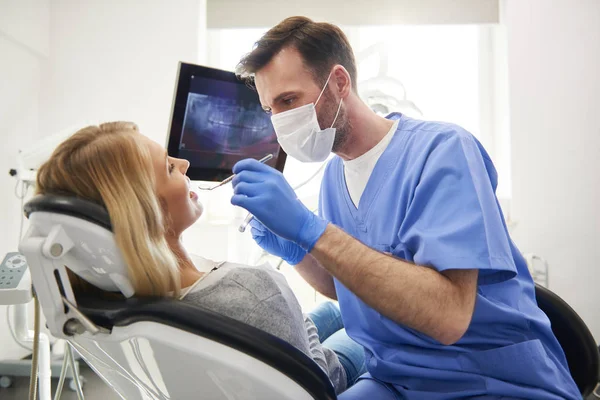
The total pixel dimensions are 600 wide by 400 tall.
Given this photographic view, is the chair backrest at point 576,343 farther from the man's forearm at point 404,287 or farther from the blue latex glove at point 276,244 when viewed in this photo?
the blue latex glove at point 276,244

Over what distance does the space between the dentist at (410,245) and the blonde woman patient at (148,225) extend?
14 cm

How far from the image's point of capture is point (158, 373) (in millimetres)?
733

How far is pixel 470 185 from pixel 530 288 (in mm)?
349

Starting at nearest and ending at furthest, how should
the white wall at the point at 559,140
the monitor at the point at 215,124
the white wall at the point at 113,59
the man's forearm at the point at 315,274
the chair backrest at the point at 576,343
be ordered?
1. the chair backrest at the point at 576,343
2. the man's forearm at the point at 315,274
3. the monitor at the point at 215,124
4. the white wall at the point at 559,140
5. the white wall at the point at 113,59

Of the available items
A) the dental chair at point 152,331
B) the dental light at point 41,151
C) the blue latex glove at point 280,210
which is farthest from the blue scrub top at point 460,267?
the dental light at point 41,151

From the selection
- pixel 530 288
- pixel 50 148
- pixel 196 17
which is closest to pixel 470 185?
pixel 530 288

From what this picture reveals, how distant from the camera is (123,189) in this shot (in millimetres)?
837

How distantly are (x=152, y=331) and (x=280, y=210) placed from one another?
1.22 feet

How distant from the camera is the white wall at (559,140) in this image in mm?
2348

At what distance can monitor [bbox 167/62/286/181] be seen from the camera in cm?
158

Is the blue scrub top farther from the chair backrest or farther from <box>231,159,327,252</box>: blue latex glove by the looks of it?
<box>231,159,327,252</box>: blue latex glove

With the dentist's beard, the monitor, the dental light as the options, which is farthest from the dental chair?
the dental light

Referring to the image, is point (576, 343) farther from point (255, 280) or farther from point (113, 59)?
point (113, 59)

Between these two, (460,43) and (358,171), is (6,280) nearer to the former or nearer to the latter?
(358,171)
